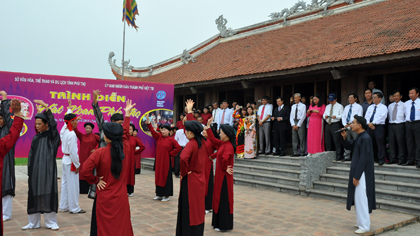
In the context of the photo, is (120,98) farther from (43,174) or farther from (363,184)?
(363,184)

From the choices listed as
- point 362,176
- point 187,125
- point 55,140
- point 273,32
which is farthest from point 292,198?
point 273,32

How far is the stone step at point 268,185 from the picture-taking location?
28.0 feet

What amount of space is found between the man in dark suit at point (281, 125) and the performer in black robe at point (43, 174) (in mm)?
6664

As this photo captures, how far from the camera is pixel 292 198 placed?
26.3 ft

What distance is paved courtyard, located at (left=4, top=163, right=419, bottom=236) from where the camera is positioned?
5.38 meters

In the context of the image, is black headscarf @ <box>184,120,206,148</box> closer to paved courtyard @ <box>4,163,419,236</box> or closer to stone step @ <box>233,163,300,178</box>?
paved courtyard @ <box>4,163,419,236</box>

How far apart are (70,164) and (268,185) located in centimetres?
512

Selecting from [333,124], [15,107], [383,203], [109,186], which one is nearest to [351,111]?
[333,124]

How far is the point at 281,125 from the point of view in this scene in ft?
33.7

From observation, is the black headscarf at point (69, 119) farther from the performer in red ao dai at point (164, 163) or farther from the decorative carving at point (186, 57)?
the decorative carving at point (186, 57)

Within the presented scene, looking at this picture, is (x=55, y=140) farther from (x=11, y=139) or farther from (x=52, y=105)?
(x=52, y=105)

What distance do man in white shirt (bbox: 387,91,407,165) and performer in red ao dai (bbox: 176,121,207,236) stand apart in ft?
17.0

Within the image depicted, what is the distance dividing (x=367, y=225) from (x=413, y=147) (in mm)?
3029

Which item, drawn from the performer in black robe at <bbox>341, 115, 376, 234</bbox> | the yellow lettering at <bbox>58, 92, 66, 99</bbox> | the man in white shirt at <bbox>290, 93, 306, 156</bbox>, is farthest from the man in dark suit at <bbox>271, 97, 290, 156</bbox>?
the yellow lettering at <bbox>58, 92, 66, 99</bbox>
